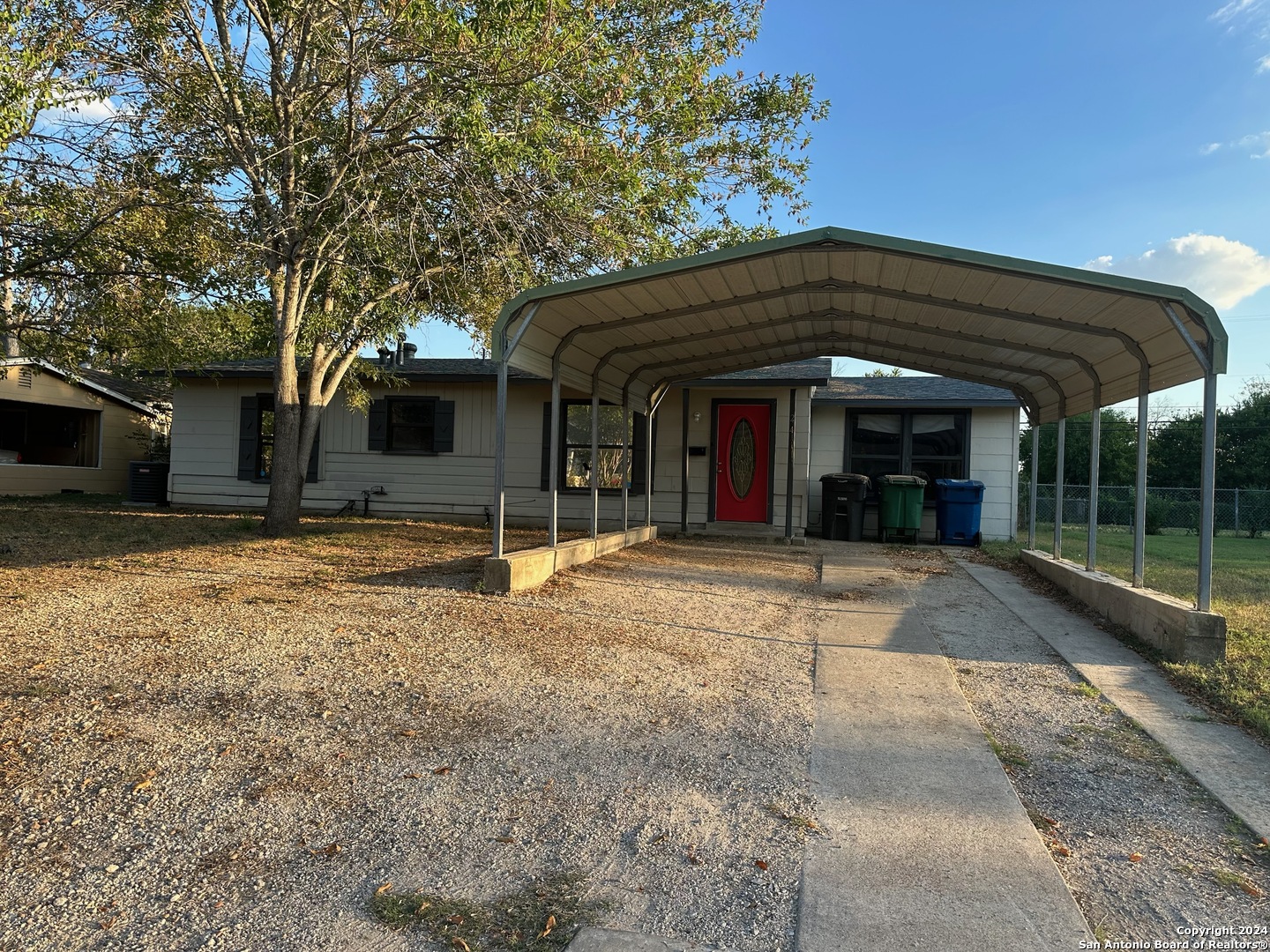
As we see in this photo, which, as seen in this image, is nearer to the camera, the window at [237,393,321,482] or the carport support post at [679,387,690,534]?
the carport support post at [679,387,690,534]

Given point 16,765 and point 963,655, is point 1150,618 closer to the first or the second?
point 963,655

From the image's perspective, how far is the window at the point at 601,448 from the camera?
1322 cm

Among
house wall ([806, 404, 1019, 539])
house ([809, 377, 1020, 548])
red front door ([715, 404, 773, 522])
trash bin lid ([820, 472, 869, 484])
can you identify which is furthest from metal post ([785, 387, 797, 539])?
house ([809, 377, 1020, 548])

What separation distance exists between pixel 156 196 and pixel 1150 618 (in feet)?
34.7

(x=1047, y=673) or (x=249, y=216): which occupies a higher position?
(x=249, y=216)

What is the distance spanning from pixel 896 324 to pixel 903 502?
5.14 metres

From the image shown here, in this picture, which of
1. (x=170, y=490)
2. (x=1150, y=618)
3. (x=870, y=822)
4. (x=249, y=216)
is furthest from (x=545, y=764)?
(x=170, y=490)

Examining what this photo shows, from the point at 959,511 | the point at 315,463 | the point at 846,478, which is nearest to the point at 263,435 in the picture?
the point at 315,463

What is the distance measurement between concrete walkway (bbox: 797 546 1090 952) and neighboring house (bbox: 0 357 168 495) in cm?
1800

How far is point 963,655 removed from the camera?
566 centimetres

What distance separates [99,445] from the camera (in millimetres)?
18531

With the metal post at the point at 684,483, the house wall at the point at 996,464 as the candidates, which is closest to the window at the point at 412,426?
the metal post at the point at 684,483

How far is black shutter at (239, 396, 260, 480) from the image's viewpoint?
14422 mm

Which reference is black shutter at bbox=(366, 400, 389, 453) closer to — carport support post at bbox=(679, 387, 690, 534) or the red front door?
carport support post at bbox=(679, 387, 690, 534)
